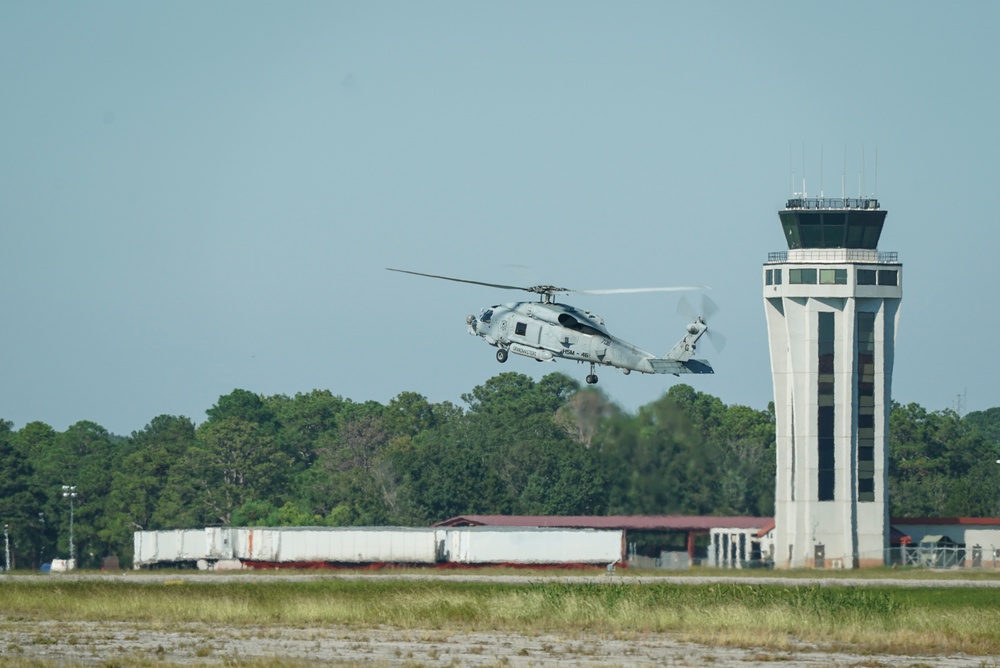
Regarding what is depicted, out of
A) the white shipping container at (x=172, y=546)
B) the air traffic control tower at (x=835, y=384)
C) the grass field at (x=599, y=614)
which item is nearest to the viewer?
the grass field at (x=599, y=614)

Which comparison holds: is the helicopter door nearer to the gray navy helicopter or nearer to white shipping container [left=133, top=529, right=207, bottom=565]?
the gray navy helicopter

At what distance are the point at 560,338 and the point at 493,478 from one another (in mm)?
77854

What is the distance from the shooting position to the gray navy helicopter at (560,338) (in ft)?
277

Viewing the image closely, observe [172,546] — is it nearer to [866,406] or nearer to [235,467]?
[866,406]

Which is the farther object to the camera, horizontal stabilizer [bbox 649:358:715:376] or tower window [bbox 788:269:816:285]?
tower window [bbox 788:269:816:285]

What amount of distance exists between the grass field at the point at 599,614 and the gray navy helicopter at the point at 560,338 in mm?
10661

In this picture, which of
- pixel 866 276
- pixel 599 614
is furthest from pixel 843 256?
pixel 599 614

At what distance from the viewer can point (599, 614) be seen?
2665 inches

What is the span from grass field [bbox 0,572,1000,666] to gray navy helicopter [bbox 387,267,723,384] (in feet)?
35.0

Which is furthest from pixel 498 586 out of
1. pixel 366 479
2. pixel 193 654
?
pixel 366 479

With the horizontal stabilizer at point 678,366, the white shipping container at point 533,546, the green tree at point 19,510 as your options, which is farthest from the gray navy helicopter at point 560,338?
the green tree at point 19,510

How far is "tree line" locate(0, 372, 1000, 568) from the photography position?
138500mm

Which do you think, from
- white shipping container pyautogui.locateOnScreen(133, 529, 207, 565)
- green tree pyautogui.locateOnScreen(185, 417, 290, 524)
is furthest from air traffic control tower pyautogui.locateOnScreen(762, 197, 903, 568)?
green tree pyautogui.locateOnScreen(185, 417, 290, 524)

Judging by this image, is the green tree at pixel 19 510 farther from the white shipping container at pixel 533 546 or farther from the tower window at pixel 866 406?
the tower window at pixel 866 406
